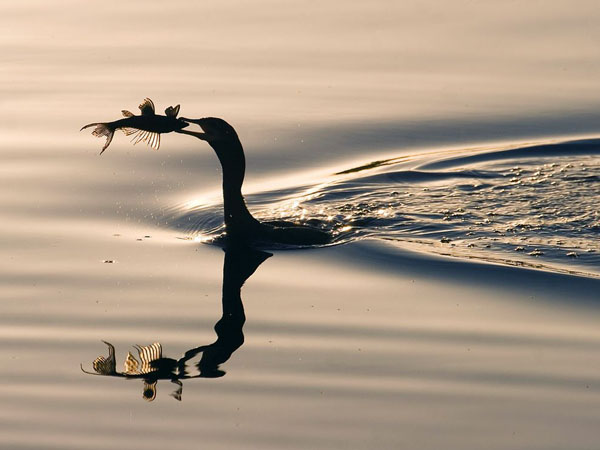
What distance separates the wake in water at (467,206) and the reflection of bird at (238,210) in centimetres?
31

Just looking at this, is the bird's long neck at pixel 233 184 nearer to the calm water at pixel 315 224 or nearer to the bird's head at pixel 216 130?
the bird's head at pixel 216 130

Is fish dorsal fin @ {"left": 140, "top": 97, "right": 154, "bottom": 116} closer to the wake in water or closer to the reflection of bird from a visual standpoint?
the reflection of bird

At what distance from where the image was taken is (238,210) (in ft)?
37.8

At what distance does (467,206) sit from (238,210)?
2639 millimetres

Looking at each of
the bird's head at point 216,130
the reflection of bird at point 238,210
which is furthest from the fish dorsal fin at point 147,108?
the reflection of bird at point 238,210

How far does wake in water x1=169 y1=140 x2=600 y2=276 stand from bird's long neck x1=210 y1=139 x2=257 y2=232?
0.40 meters

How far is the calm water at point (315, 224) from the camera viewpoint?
26.5 ft

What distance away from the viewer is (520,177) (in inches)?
→ 537

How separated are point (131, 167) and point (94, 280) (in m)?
3.27

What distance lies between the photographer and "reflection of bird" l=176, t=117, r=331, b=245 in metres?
11.2

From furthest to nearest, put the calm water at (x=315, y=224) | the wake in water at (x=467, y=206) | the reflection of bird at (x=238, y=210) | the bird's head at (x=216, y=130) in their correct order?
the wake in water at (x=467, y=206) → the reflection of bird at (x=238, y=210) → the bird's head at (x=216, y=130) → the calm water at (x=315, y=224)

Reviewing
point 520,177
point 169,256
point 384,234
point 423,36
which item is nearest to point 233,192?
point 169,256

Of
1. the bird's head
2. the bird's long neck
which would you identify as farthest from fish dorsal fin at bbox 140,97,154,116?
the bird's long neck

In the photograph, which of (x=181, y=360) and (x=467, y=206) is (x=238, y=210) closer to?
(x=467, y=206)
